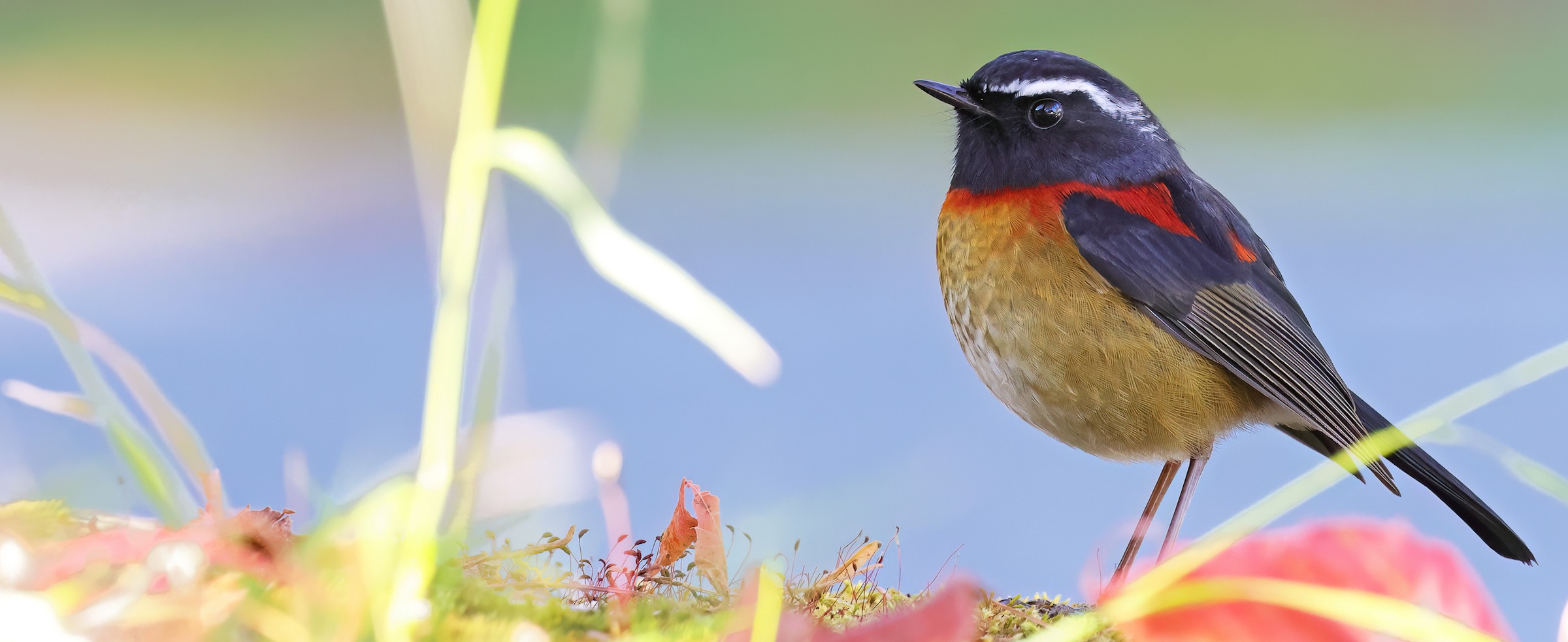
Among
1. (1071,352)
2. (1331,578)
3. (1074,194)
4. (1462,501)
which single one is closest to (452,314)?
(1331,578)

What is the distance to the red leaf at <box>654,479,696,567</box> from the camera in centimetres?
157

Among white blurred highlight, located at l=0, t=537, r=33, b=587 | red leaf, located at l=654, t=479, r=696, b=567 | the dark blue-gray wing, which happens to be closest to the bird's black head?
the dark blue-gray wing

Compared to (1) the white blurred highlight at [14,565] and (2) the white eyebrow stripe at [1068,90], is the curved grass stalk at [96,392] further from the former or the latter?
(2) the white eyebrow stripe at [1068,90]

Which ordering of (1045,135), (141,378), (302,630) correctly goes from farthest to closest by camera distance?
(1045,135) → (141,378) → (302,630)

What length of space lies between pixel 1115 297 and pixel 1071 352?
194 mm

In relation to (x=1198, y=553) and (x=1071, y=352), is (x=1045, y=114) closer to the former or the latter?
(x=1071, y=352)

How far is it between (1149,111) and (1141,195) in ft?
0.91

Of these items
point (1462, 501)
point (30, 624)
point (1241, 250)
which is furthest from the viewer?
point (1241, 250)

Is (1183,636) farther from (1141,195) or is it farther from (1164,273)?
(1141,195)

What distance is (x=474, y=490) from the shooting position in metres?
1.15

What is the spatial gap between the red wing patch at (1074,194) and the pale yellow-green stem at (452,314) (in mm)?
1762

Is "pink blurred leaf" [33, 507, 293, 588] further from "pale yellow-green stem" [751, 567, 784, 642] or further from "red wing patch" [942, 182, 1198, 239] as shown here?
"red wing patch" [942, 182, 1198, 239]

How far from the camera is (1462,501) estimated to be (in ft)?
8.75

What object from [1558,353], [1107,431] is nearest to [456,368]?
[1558,353]
